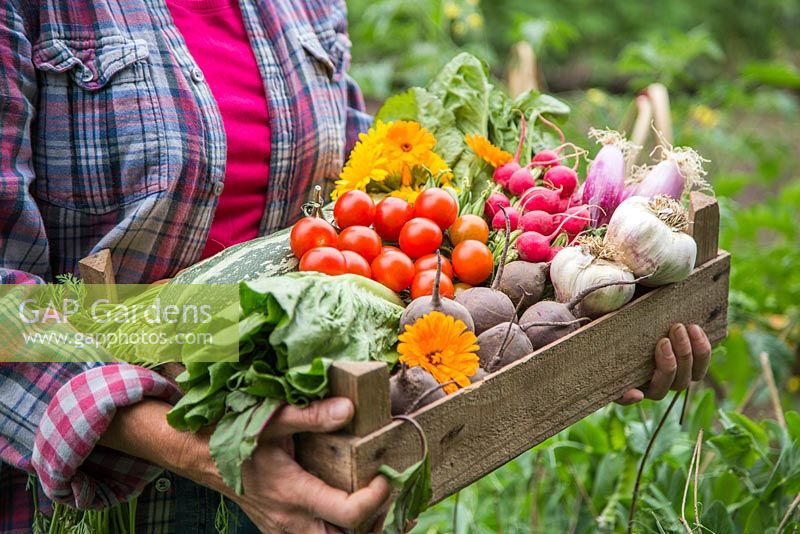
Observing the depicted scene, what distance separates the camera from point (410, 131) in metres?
1.67

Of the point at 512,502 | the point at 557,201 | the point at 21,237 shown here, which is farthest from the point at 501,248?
the point at 512,502

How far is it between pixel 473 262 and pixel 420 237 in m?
0.10

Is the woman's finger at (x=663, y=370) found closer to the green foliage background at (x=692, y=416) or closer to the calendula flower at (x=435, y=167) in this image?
the green foliage background at (x=692, y=416)

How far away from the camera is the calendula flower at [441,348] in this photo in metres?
1.22

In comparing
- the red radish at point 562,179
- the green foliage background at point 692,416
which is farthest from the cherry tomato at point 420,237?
the green foliage background at point 692,416

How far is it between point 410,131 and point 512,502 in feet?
4.90

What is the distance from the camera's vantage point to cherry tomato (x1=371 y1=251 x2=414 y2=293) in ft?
4.74

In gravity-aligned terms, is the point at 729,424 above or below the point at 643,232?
below

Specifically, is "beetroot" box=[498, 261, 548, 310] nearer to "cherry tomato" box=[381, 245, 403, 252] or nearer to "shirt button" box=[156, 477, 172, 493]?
"cherry tomato" box=[381, 245, 403, 252]

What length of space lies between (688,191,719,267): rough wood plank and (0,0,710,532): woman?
0.15 meters

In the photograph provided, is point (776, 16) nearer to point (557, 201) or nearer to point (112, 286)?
point (557, 201)

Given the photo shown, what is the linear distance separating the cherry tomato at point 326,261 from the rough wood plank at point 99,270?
0.33m

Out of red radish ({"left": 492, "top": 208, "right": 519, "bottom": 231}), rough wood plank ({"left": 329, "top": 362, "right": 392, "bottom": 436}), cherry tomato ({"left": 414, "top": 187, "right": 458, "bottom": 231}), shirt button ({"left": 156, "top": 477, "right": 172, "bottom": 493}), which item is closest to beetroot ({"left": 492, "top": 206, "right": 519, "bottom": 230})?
red radish ({"left": 492, "top": 208, "right": 519, "bottom": 231})

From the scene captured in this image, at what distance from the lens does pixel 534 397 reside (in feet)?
4.50
